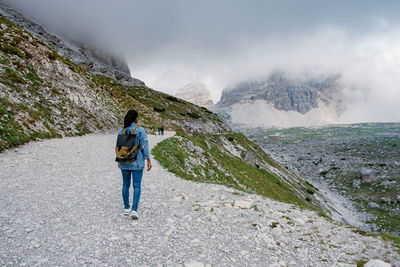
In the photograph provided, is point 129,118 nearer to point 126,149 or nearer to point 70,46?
point 126,149

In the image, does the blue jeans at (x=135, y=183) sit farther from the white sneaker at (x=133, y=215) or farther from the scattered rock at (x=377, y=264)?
the scattered rock at (x=377, y=264)

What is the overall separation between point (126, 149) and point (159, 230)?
3.05 m

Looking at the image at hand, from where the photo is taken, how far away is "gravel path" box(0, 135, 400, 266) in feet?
19.3

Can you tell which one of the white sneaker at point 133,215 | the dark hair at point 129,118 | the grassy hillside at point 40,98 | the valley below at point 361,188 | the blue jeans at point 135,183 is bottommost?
the valley below at point 361,188

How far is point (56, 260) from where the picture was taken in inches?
214

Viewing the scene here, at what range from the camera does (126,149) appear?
24.7 ft

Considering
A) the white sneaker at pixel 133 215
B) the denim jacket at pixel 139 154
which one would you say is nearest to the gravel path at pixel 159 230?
the white sneaker at pixel 133 215

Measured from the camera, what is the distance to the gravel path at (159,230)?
589 centimetres

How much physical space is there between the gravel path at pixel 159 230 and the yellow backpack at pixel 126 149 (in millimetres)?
2316

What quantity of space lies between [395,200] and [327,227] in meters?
67.2

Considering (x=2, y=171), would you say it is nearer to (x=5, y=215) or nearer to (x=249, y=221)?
(x=5, y=215)

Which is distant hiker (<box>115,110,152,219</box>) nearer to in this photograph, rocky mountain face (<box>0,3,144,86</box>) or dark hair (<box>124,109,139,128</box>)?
dark hair (<box>124,109,139,128</box>)

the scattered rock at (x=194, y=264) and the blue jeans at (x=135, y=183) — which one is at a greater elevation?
the blue jeans at (x=135, y=183)

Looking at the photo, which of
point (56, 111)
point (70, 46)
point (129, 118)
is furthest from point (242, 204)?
point (70, 46)
